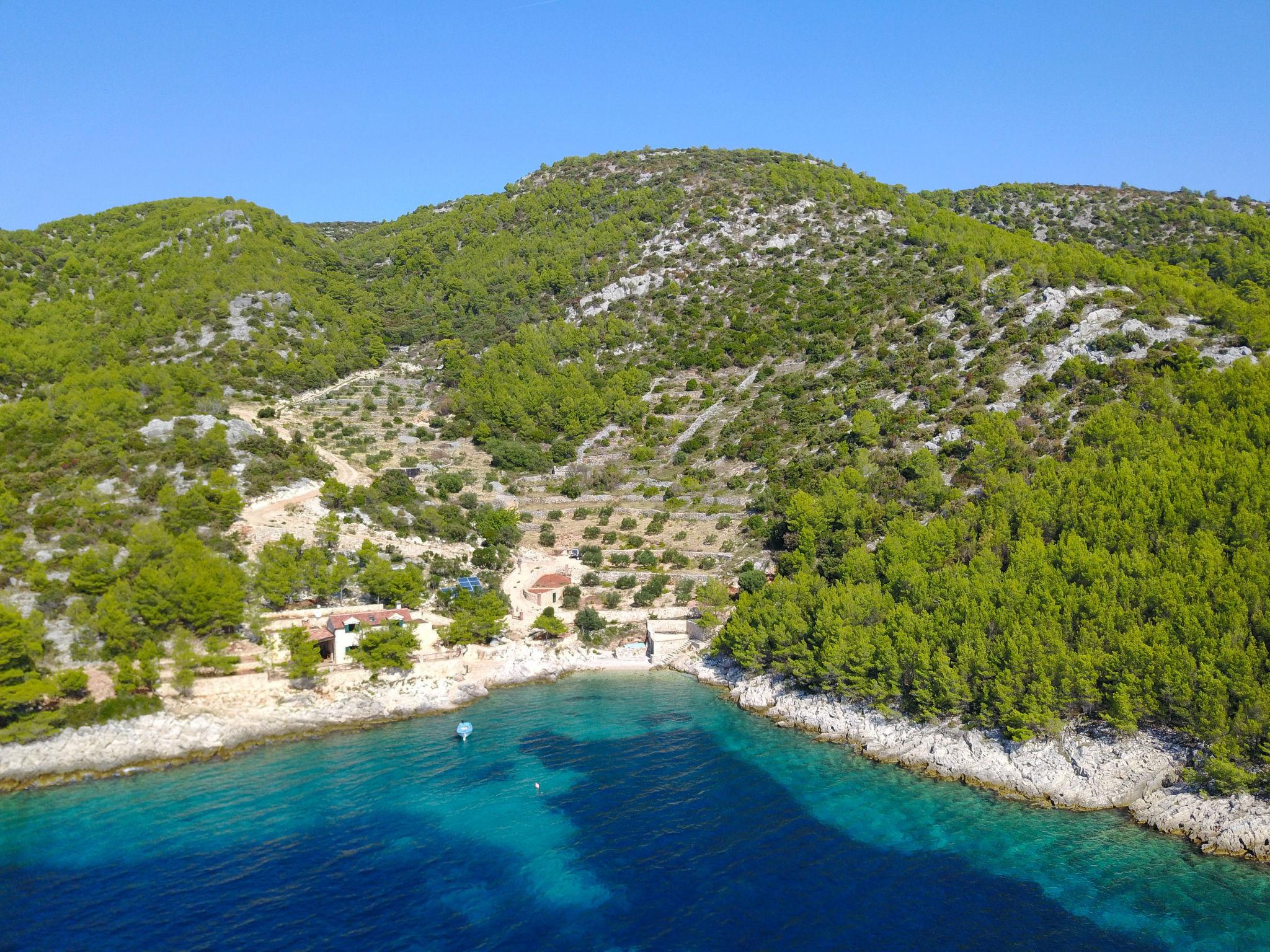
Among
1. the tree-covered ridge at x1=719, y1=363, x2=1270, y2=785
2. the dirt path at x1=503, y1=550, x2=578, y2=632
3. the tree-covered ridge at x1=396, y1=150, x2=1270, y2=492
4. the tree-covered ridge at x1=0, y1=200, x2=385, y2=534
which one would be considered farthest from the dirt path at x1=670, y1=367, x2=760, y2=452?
the tree-covered ridge at x1=0, y1=200, x2=385, y2=534

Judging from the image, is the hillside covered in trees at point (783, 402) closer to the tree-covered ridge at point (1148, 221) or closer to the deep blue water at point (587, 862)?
the tree-covered ridge at point (1148, 221)

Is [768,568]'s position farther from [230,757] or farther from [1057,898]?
[230,757]

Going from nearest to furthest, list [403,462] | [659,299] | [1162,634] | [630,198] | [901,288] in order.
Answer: [1162,634]
[403,462]
[901,288]
[659,299]
[630,198]

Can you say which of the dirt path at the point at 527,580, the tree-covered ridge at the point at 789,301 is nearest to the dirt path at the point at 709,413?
the tree-covered ridge at the point at 789,301

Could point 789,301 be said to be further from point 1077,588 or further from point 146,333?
point 146,333

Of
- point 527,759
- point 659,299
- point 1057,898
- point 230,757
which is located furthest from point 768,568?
point 659,299
